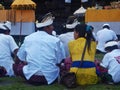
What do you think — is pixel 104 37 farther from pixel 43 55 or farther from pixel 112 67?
pixel 43 55

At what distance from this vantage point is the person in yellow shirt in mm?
8891

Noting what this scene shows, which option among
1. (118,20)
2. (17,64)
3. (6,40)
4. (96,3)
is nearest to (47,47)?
(17,64)

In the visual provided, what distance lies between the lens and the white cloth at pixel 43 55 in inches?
354

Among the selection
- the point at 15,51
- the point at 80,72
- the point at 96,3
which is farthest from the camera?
the point at 96,3

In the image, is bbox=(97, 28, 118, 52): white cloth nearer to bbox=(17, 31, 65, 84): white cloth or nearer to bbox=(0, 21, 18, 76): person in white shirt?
bbox=(0, 21, 18, 76): person in white shirt

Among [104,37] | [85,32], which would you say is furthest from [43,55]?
[104,37]

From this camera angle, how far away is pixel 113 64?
9258 mm

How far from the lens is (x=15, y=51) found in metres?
10.1

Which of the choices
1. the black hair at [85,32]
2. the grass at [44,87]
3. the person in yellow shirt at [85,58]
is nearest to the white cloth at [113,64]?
the grass at [44,87]

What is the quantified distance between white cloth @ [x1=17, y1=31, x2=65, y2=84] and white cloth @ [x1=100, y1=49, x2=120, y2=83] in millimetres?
886

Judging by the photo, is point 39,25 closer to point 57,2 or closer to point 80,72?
point 80,72

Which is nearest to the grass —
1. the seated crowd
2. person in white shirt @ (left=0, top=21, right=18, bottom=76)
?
the seated crowd

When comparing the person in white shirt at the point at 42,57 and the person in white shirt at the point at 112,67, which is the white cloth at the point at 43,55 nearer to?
the person in white shirt at the point at 42,57

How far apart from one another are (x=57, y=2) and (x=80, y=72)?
15.5 metres
